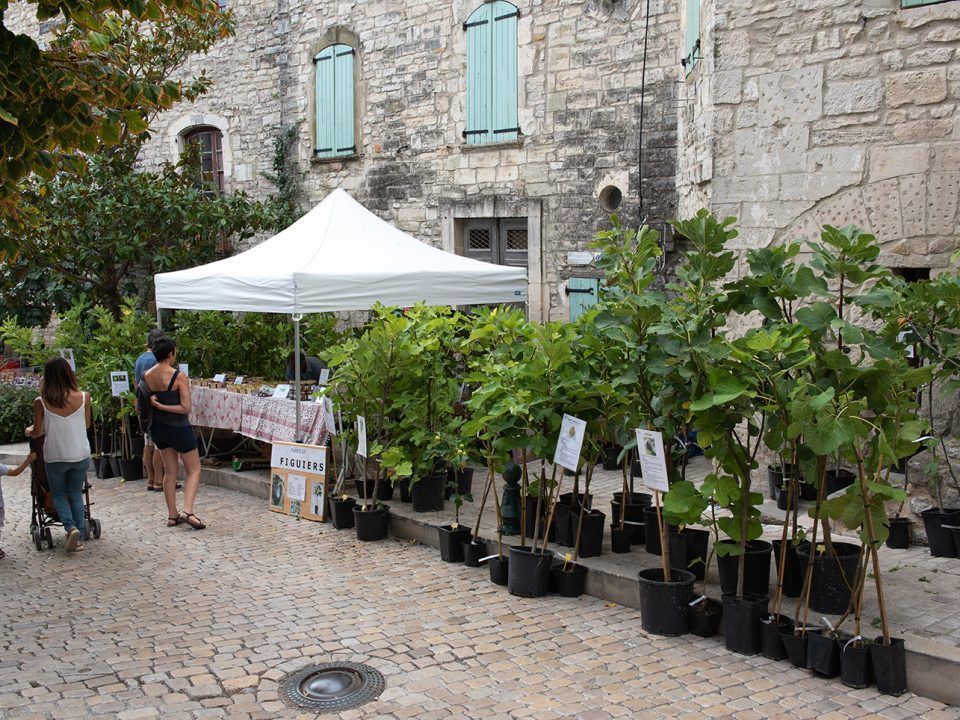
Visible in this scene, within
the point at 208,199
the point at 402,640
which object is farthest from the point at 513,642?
the point at 208,199

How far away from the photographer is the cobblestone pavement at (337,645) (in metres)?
4.01

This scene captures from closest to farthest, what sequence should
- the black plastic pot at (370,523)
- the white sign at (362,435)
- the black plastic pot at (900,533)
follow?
1. the black plastic pot at (900,533)
2. the white sign at (362,435)
3. the black plastic pot at (370,523)

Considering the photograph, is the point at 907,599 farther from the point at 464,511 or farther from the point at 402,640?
the point at 464,511

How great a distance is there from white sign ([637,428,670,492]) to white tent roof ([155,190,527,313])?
3.70 m

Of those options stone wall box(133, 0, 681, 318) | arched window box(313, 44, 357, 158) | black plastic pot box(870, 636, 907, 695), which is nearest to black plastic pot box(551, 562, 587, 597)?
black plastic pot box(870, 636, 907, 695)

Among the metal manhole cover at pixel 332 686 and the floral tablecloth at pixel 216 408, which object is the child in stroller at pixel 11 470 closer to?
the floral tablecloth at pixel 216 408

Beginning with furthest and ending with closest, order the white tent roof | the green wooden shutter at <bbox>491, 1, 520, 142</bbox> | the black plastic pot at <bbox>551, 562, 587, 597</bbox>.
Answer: the green wooden shutter at <bbox>491, 1, 520, 142</bbox> < the white tent roof < the black plastic pot at <bbox>551, 562, 587, 597</bbox>

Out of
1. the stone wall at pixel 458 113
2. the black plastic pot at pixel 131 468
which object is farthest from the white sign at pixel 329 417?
the stone wall at pixel 458 113

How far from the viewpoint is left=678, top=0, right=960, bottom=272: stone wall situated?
597 cm

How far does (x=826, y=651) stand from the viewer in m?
4.09

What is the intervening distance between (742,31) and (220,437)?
611 cm

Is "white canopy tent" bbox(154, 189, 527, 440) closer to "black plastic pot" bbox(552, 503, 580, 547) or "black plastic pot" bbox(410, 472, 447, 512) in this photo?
"black plastic pot" bbox(410, 472, 447, 512)

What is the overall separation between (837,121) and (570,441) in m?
3.04

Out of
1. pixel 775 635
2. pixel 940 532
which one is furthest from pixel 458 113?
pixel 775 635
